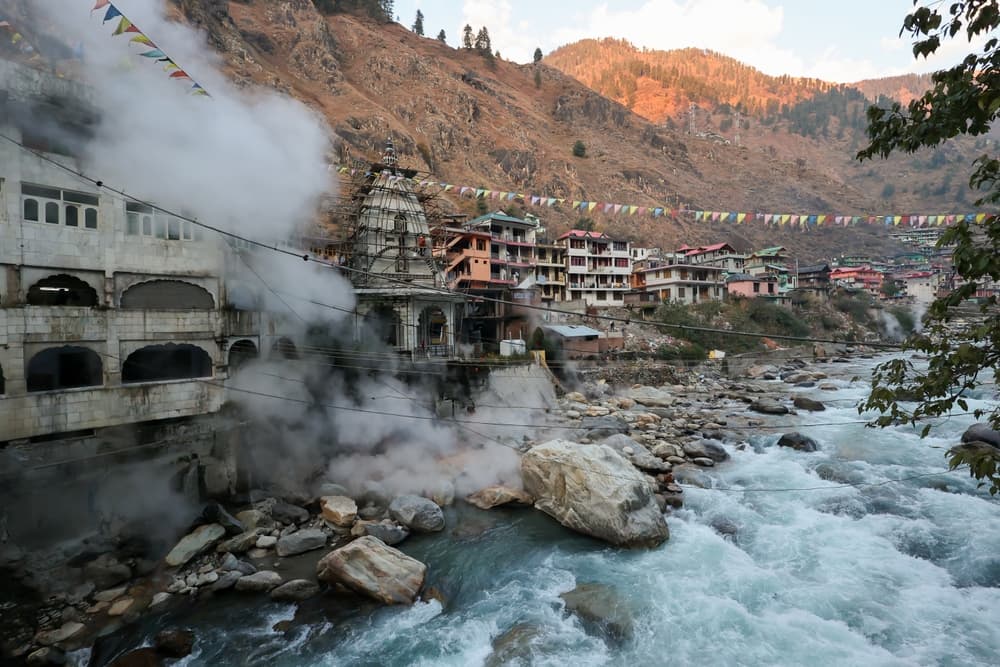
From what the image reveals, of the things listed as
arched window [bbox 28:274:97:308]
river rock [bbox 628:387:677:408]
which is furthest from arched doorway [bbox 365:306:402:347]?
river rock [bbox 628:387:677:408]

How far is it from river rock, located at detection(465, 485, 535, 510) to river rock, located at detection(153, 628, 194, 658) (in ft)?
25.9

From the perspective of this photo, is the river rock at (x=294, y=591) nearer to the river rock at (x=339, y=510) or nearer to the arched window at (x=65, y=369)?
the river rock at (x=339, y=510)

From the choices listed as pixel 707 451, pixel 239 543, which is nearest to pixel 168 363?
pixel 239 543

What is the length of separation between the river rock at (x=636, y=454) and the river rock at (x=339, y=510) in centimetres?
913

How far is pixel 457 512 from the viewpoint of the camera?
579 inches

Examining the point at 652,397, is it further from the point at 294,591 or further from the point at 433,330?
the point at 294,591

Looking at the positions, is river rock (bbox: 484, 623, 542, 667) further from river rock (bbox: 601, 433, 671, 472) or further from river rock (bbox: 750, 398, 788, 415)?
river rock (bbox: 750, 398, 788, 415)

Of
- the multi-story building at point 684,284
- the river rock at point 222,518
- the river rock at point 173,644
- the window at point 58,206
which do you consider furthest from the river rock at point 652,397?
the window at point 58,206

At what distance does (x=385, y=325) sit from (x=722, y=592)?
1900cm

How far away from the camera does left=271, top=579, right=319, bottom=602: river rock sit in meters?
10.7

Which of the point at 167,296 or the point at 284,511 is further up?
the point at 167,296

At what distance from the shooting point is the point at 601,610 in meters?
10.3

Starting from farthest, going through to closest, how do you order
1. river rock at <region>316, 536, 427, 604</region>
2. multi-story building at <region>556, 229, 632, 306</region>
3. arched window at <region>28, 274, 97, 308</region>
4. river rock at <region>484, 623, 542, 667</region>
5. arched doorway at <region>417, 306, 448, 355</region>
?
multi-story building at <region>556, 229, 632, 306</region>
arched doorway at <region>417, 306, 448, 355</region>
arched window at <region>28, 274, 97, 308</region>
river rock at <region>316, 536, 427, 604</region>
river rock at <region>484, 623, 542, 667</region>

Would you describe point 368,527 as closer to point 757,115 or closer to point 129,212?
point 129,212
